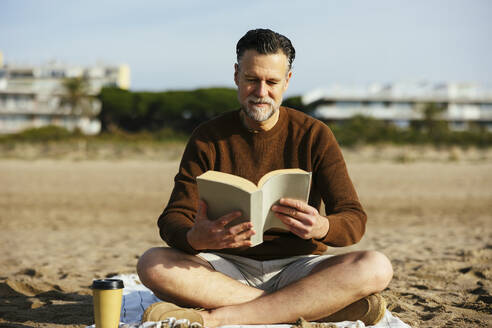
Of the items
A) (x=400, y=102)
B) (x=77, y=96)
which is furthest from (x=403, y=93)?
(x=77, y=96)

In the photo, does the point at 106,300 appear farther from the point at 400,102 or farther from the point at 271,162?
the point at 400,102

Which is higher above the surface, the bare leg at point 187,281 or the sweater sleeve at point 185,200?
the sweater sleeve at point 185,200

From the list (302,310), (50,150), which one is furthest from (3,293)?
(50,150)

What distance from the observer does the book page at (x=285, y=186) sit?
243 centimetres

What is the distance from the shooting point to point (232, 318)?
282 cm

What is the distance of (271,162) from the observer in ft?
9.75

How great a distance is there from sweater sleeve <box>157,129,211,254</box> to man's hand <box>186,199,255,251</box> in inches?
6.9

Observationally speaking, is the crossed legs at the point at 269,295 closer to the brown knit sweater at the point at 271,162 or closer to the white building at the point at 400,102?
the brown knit sweater at the point at 271,162

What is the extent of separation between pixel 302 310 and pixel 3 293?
7.99 ft

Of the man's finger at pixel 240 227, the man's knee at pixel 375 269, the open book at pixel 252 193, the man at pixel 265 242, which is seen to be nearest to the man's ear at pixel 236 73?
the man at pixel 265 242

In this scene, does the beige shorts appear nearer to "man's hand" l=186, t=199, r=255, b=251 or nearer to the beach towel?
the beach towel

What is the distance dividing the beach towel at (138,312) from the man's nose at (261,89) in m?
1.13

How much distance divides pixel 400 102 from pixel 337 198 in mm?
→ 52230

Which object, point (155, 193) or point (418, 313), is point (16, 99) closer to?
point (155, 193)
